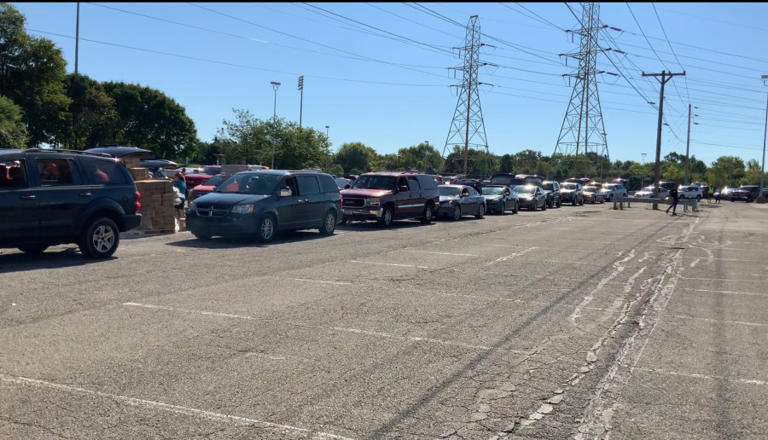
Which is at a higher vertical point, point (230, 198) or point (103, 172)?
point (103, 172)

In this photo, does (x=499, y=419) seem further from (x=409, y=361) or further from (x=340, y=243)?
(x=340, y=243)

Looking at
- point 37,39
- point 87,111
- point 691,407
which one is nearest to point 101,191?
point 691,407

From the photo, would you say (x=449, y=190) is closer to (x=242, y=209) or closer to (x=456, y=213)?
(x=456, y=213)

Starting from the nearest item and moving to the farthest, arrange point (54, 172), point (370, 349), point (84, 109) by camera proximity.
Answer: point (370, 349) < point (54, 172) < point (84, 109)

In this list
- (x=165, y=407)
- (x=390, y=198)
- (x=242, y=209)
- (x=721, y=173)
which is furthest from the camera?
(x=721, y=173)

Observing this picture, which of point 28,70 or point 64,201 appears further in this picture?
point 28,70

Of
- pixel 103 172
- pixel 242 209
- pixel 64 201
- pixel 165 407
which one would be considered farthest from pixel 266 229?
pixel 165 407

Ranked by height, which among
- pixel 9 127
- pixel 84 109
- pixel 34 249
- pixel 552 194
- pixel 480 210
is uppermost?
pixel 84 109

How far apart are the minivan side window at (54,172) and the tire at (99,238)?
2.84ft

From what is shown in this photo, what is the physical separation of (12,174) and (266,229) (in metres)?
6.09

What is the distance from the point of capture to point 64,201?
1181 cm

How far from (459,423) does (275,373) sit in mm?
1790

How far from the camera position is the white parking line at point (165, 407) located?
15.3ft

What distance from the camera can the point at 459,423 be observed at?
4.89 meters
